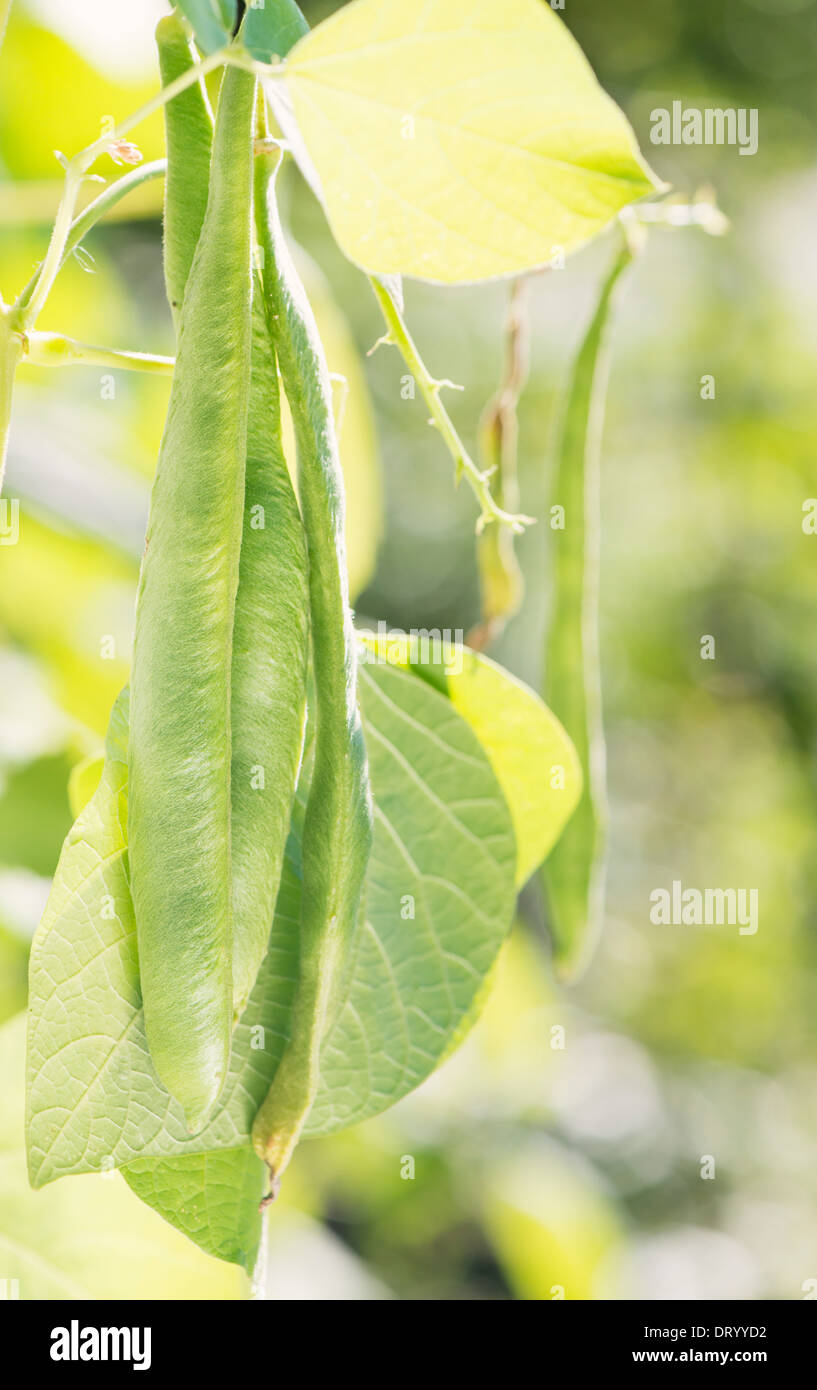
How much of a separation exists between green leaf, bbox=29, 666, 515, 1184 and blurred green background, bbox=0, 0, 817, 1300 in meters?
0.99

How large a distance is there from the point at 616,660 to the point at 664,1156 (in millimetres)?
1040

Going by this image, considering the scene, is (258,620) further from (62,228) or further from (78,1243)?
(78,1243)

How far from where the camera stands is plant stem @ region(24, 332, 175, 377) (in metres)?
0.32

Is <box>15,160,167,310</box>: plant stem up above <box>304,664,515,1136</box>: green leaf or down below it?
above

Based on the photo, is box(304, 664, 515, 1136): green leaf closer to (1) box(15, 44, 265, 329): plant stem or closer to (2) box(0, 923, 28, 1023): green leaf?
(1) box(15, 44, 265, 329): plant stem

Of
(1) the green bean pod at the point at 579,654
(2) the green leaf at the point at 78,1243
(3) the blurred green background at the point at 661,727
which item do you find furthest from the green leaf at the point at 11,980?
(3) the blurred green background at the point at 661,727

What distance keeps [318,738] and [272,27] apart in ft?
0.59

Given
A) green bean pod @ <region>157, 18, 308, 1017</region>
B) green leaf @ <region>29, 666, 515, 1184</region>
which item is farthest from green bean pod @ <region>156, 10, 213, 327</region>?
green leaf @ <region>29, 666, 515, 1184</region>

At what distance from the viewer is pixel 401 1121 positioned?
5.07 ft

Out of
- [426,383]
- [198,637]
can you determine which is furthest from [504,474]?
[198,637]

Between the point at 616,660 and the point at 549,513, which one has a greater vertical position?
the point at 616,660

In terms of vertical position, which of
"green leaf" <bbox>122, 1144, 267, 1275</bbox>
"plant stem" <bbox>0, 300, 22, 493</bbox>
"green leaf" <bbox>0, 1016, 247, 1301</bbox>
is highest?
"plant stem" <bbox>0, 300, 22, 493</bbox>

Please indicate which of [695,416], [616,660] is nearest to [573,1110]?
[616,660]
